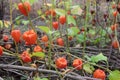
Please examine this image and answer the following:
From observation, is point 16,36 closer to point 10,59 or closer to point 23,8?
point 23,8

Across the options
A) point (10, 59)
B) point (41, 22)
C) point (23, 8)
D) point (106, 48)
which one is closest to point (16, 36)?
point (23, 8)

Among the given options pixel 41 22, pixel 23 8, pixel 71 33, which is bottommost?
pixel 41 22

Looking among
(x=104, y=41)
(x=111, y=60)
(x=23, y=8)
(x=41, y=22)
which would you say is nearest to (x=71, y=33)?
(x=111, y=60)

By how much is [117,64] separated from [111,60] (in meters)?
0.07

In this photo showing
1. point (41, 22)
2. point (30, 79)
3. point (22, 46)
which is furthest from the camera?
point (41, 22)

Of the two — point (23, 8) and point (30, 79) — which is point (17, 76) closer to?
point (30, 79)

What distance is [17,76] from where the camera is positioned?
233 cm

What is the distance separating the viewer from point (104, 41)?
9.96ft

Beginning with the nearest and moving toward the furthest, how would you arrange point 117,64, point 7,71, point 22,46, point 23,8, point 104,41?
point 23,8
point 7,71
point 117,64
point 22,46
point 104,41

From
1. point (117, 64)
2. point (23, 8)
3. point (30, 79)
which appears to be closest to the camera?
point (23, 8)

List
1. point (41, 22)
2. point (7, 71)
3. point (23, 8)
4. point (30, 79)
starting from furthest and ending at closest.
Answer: point (41, 22), point (7, 71), point (30, 79), point (23, 8)

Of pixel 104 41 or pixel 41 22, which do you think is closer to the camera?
pixel 104 41

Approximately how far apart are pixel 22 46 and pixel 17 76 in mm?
520

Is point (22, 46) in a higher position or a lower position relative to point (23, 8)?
lower
